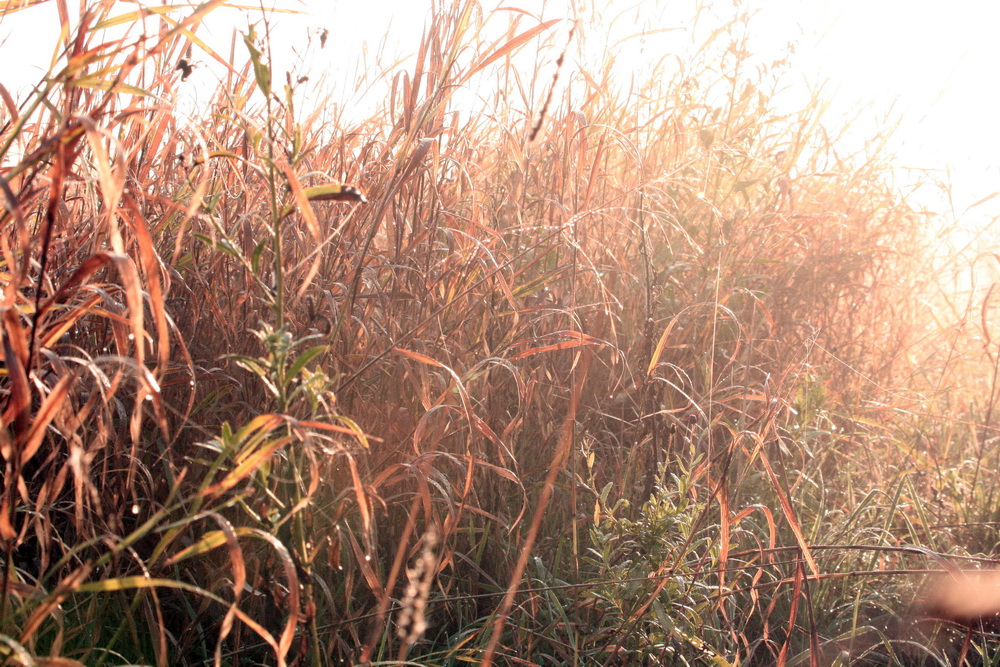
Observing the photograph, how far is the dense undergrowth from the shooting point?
873 millimetres

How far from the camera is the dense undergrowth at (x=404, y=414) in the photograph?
873 millimetres

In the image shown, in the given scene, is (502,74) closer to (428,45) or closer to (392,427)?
(428,45)

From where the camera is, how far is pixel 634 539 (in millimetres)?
1226

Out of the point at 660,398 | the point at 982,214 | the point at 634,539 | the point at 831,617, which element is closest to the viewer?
the point at 634,539

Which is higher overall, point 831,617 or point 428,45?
point 428,45

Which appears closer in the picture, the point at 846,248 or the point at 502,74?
the point at 502,74

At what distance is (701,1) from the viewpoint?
228cm

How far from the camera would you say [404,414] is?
142 cm

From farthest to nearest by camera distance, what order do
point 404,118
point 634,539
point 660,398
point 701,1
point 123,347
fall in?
1. point 701,1
2. point 660,398
3. point 404,118
4. point 634,539
5. point 123,347

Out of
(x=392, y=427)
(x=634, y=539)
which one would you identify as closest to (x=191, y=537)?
(x=392, y=427)

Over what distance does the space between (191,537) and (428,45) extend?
2.94 feet

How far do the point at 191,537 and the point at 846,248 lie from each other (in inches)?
75.0

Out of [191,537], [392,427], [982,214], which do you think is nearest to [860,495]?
[392,427]

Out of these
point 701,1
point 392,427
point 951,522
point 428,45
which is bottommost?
point 951,522
